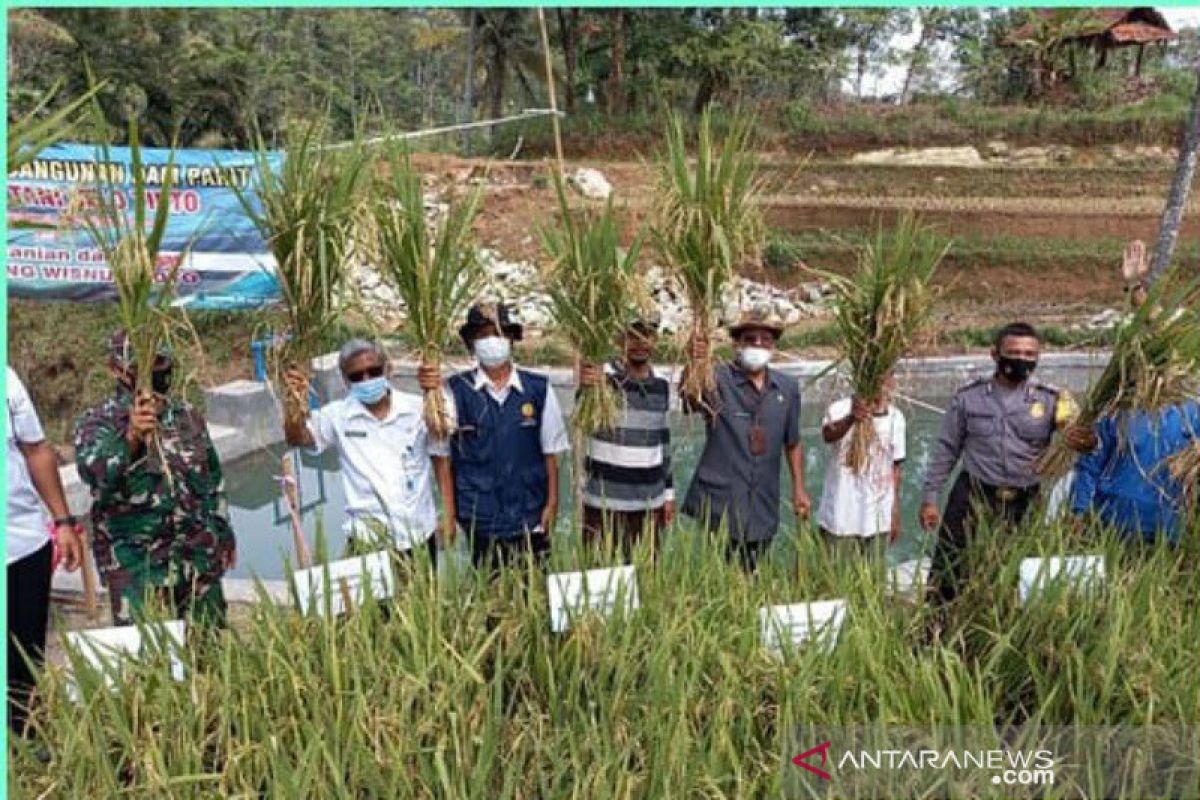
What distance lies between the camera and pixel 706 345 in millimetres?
2869

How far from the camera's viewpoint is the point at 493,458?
3.06m

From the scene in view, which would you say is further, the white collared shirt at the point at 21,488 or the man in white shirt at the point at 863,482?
the man in white shirt at the point at 863,482

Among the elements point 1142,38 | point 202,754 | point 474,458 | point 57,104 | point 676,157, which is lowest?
point 202,754

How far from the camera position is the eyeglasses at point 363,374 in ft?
9.52

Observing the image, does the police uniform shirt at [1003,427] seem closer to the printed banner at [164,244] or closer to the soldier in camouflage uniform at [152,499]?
the soldier in camouflage uniform at [152,499]

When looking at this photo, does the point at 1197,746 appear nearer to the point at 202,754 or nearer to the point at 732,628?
the point at 732,628

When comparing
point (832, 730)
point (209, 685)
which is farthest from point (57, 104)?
point (832, 730)

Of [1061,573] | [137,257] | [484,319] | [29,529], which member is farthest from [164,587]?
[1061,573]

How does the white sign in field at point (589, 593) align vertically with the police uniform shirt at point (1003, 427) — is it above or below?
below

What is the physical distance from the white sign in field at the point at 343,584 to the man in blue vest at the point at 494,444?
0.60 meters

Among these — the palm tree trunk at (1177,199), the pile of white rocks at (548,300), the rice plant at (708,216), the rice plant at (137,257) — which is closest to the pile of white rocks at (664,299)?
the pile of white rocks at (548,300)

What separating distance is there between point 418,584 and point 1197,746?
1.60 m

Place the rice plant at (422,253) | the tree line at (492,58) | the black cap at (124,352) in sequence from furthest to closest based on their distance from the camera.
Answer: the tree line at (492,58) < the rice plant at (422,253) < the black cap at (124,352)

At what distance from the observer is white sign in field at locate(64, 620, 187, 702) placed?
2107mm
